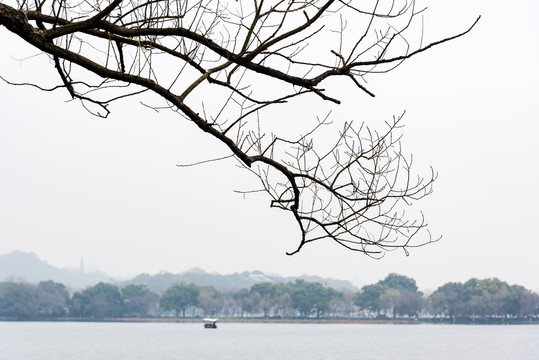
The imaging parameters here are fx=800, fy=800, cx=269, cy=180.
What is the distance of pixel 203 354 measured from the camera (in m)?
52.8

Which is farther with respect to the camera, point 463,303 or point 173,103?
point 463,303

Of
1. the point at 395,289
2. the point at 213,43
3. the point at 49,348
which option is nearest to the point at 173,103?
the point at 213,43

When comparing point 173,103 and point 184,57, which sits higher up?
point 184,57

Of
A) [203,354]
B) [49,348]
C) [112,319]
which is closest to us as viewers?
[203,354]

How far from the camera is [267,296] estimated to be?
110 meters

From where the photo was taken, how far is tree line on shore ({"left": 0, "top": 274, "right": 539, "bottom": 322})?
109 meters

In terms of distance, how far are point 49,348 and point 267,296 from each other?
2020 inches

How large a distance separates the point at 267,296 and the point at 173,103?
4269 inches

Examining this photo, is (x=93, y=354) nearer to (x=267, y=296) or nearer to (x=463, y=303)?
(x=267, y=296)

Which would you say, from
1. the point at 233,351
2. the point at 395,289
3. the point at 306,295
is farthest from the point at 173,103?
the point at 395,289

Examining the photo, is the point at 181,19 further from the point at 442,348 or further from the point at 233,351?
the point at 442,348

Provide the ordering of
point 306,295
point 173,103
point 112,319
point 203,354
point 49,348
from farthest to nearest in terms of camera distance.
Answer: point 112,319 < point 306,295 < point 49,348 < point 203,354 < point 173,103

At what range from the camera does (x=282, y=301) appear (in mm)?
110000

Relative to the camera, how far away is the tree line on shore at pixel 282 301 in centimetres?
10912
